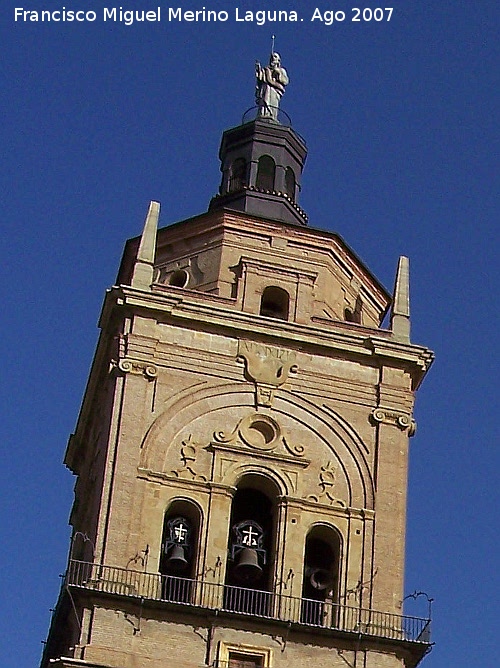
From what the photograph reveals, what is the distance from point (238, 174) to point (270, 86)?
3266 mm

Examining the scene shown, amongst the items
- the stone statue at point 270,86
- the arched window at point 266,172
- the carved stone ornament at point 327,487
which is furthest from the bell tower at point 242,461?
the stone statue at point 270,86

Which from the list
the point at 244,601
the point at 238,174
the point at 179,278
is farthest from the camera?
the point at 238,174

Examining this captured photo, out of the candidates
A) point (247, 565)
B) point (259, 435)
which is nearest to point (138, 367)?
point (259, 435)

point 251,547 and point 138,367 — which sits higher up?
point 138,367

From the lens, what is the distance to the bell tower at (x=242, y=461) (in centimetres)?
3662

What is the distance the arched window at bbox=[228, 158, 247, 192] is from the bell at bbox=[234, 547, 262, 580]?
35.6 feet

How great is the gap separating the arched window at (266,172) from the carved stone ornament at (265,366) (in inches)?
236

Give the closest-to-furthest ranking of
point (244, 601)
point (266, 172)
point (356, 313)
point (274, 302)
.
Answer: point (244, 601) → point (274, 302) → point (356, 313) → point (266, 172)

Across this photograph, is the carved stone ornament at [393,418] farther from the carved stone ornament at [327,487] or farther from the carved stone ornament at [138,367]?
the carved stone ornament at [138,367]

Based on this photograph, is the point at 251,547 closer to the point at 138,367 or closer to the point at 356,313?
the point at 138,367

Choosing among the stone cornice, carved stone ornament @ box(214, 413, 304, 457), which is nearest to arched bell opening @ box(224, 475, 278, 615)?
carved stone ornament @ box(214, 413, 304, 457)

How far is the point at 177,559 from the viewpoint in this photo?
123 ft

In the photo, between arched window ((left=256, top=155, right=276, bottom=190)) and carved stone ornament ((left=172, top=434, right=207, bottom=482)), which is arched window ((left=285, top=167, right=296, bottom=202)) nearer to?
arched window ((left=256, top=155, right=276, bottom=190))

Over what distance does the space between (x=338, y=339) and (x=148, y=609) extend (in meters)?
8.15
